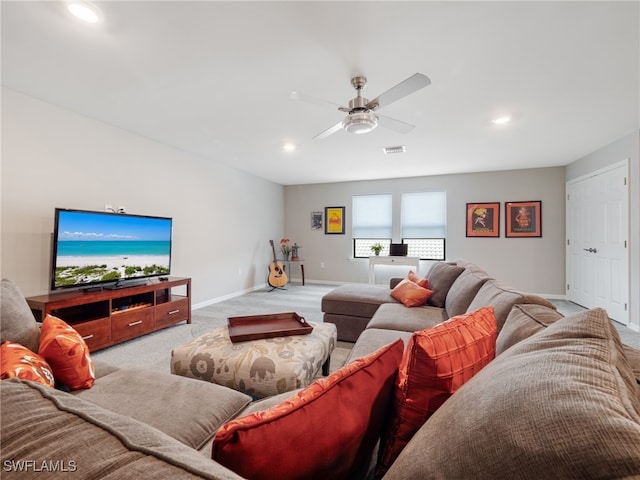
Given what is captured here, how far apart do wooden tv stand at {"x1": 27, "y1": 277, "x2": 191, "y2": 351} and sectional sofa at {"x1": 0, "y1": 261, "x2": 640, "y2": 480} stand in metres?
2.70

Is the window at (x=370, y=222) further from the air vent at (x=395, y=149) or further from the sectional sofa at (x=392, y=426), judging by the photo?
the sectional sofa at (x=392, y=426)

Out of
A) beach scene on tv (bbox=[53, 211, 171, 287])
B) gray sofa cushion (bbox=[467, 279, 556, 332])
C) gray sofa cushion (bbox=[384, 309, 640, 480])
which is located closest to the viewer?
gray sofa cushion (bbox=[384, 309, 640, 480])

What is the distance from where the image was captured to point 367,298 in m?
3.09

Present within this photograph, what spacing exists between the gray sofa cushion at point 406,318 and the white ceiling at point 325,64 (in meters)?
1.95

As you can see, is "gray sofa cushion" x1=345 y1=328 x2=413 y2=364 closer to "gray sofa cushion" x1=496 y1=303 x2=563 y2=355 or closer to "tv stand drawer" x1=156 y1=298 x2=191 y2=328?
"gray sofa cushion" x1=496 y1=303 x2=563 y2=355

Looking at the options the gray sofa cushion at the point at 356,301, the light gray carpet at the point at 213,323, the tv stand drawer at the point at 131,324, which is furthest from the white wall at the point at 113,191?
the gray sofa cushion at the point at 356,301

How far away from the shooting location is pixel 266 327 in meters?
2.15

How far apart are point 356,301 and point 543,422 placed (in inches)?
108

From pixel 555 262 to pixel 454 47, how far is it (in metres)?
5.02

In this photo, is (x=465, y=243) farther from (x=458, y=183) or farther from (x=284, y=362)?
(x=284, y=362)

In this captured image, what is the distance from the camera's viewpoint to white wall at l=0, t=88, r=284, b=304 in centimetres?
260

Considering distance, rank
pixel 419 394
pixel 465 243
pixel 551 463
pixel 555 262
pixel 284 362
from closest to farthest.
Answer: pixel 551 463, pixel 419 394, pixel 284 362, pixel 555 262, pixel 465 243

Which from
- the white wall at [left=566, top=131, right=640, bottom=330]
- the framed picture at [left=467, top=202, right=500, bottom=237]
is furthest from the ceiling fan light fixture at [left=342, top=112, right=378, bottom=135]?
the framed picture at [left=467, top=202, right=500, bottom=237]

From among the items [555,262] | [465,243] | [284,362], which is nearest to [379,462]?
[284,362]
